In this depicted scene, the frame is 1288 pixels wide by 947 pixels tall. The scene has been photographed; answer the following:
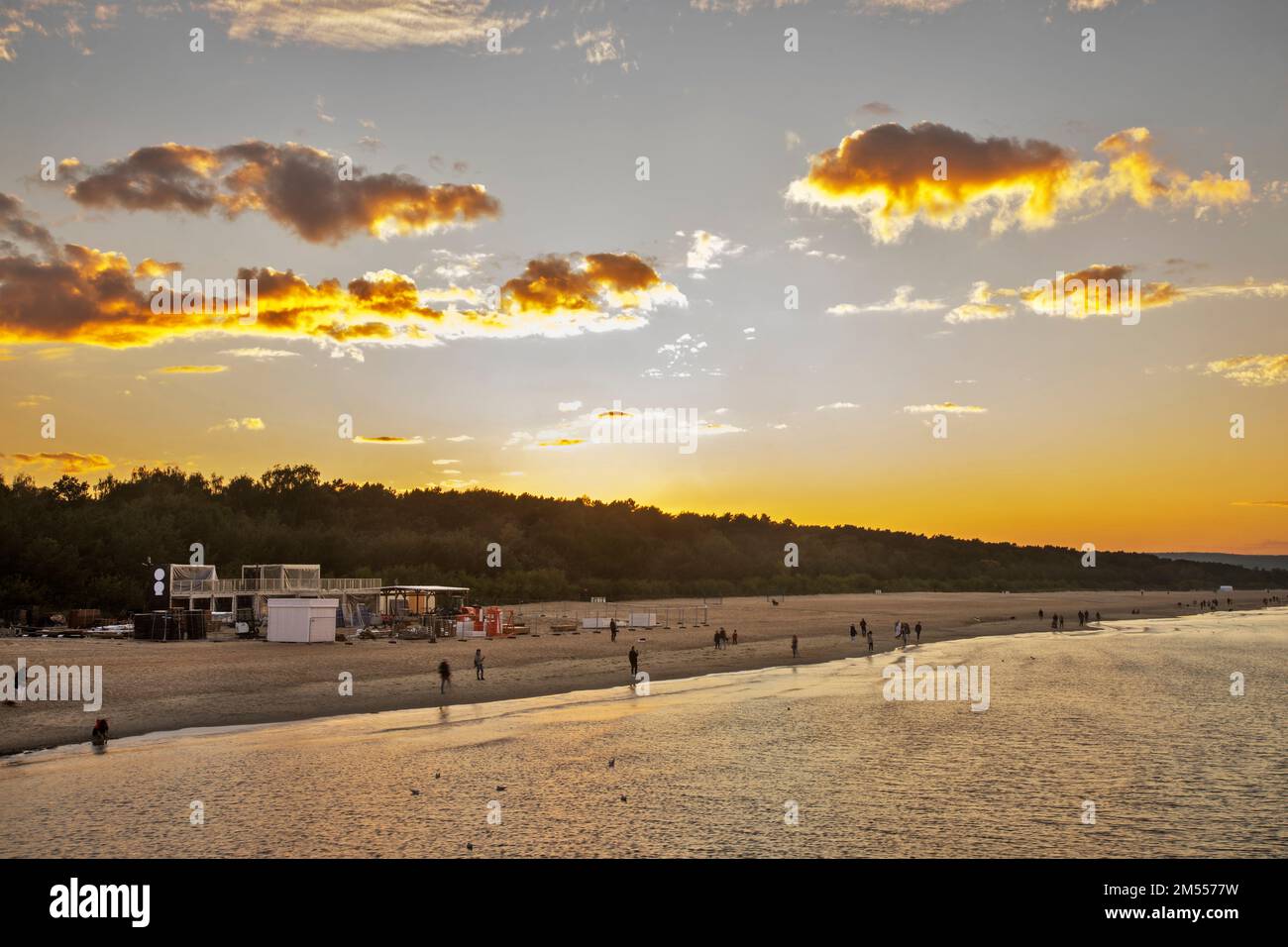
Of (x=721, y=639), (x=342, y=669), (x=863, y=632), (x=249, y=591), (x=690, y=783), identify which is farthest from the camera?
(x=863, y=632)

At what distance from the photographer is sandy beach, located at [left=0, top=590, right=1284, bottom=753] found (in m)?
34.6

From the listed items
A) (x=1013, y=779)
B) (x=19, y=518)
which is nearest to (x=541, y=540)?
(x=19, y=518)

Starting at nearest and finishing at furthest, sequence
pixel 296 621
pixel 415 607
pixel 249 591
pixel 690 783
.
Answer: pixel 690 783 → pixel 296 621 → pixel 249 591 → pixel 415 607

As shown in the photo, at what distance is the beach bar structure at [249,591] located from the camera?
223 feet

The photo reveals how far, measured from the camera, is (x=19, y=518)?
78875 mm

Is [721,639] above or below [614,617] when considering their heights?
below

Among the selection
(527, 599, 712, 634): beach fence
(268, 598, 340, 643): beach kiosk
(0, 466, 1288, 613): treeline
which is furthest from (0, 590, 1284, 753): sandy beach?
(0, 466, 1288, 613): treeline

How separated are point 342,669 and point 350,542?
82521 millimetres

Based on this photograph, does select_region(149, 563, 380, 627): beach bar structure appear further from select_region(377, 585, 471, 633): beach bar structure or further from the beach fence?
the beach fence

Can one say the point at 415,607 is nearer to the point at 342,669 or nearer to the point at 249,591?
the point at 249,591

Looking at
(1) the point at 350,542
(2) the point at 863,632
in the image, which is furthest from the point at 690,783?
(1) the point at 350,542

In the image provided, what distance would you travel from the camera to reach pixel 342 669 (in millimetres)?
49875

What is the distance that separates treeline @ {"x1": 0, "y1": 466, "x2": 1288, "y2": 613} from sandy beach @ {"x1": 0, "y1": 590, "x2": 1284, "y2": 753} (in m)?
26.8
